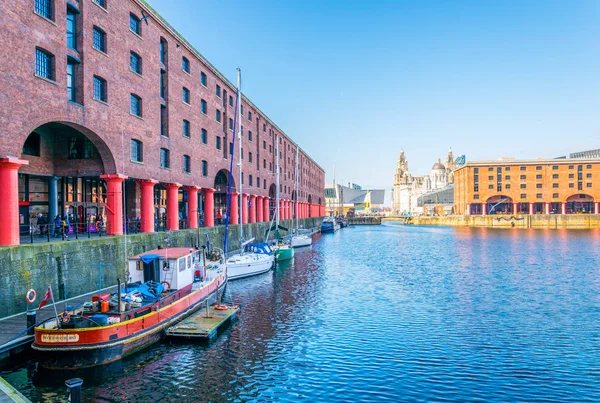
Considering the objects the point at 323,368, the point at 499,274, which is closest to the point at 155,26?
the point at 323,368

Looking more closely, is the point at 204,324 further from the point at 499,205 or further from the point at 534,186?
the point at 534,186

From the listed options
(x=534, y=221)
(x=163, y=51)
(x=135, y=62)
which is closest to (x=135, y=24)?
(x=135, y=62)

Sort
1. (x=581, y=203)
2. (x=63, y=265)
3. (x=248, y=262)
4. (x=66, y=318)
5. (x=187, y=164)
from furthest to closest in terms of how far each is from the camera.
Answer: (x=581, y=203) → (x=187, y=164) → (x=248, y=262) → (x=63, y=265) → (x=66, y=318)

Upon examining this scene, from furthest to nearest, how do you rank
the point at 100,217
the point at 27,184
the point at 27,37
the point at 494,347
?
1. the point at 100,217
2. the point at 27,184
3. the point at 27,37
4. the point at 494,347

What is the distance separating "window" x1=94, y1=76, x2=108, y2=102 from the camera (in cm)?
3030

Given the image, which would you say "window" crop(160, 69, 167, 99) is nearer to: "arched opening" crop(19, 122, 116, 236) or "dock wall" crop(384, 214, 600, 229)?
"arched opening" crop(19, 122, 116, 236)

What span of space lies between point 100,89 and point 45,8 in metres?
6.36

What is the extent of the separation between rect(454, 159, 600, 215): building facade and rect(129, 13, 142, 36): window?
123 meters

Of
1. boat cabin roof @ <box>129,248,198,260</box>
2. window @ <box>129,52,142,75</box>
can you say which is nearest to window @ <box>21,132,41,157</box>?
window @ <box>129,52,142,75</box>

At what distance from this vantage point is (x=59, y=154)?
34.1 meters

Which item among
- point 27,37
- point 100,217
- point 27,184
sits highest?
point 27,37

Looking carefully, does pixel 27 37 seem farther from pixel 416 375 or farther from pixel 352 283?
pixel 352 283

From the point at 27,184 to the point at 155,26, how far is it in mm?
17729

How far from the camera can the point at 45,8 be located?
2556cm
